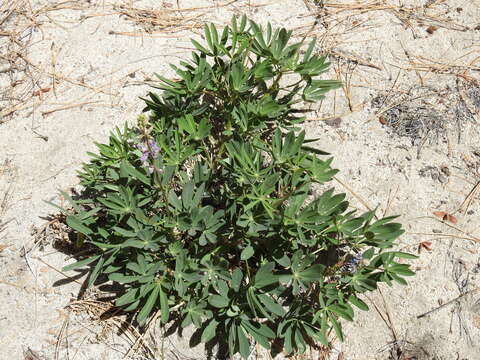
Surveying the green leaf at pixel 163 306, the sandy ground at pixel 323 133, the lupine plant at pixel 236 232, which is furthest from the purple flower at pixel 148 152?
the sandy ground at pixel 323 133

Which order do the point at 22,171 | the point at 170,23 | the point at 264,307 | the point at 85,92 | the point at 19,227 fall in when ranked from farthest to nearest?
the point at 170,23 → the point at 85,92 → the point at 22,171 → the point at 19,227 → the point at 264,307

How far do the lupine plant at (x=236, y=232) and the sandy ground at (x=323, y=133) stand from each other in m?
0.27

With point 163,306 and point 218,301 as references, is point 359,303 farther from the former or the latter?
point 163,306

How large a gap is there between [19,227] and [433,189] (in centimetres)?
215

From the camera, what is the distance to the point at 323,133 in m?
2.62

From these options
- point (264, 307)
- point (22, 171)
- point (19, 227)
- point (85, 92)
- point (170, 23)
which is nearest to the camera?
point (264, 307)

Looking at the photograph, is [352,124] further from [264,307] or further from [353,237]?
[264,307]

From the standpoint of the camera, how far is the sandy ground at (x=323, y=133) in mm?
2141

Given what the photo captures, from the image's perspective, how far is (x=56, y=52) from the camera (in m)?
2.96

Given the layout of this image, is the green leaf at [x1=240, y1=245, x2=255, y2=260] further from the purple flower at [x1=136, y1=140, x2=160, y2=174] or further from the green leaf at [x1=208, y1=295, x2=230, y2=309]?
the purple flower at [x1=136, y1=140, x2=160, y2=174]

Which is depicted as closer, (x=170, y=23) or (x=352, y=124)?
(x=352, y=124)

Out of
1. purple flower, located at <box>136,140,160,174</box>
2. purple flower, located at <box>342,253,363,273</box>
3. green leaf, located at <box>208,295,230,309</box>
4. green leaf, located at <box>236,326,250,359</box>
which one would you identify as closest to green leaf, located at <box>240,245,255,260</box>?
green leaf, located at <box>208,295,230,309</box>

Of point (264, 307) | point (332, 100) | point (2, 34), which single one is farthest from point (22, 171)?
point (332, 100)

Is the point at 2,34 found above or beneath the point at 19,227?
above
